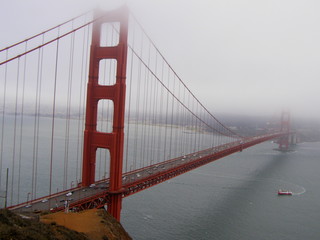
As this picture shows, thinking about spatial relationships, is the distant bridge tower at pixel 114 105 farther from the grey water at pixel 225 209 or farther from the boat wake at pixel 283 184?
the boat wake at pixel 283 184

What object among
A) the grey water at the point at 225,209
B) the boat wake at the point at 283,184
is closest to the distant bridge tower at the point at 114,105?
the grey water at the point at 225,209

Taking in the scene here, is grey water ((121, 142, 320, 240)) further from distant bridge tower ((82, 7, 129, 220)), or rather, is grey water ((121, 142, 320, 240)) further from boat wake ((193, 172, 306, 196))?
distant bridge tower ((82, 7, 129, 220))

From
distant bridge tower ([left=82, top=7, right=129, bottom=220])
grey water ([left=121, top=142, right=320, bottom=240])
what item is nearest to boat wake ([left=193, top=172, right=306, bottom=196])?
grey water ([left=121, top=142, right=320, bottom=240])

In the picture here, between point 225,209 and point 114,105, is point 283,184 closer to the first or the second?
point 225,209

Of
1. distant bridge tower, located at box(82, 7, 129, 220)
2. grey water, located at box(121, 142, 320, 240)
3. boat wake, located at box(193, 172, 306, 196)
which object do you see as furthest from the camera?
boat wake, located at box(193, 172, 306, 196)

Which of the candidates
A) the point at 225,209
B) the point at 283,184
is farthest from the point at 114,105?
the point at 283,184

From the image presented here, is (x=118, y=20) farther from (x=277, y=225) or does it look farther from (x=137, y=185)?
(x=277, y=225)

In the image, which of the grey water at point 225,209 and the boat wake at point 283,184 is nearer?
the grey water at point 225,209
